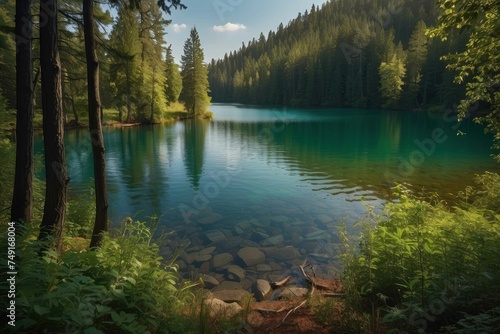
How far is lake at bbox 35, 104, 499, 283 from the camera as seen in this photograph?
10305mm

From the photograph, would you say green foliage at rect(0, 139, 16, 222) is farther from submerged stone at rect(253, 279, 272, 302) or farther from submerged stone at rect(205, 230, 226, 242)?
submerged stone at rect(253, 279, 272, 302)

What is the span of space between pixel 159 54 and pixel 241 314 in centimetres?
5412

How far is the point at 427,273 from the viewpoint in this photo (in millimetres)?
4699

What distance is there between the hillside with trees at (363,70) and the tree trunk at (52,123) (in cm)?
4106

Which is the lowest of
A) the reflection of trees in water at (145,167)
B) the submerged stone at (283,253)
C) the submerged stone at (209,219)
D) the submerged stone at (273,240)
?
the submerged stone at (283,253)

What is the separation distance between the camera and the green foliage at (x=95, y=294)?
131 inches

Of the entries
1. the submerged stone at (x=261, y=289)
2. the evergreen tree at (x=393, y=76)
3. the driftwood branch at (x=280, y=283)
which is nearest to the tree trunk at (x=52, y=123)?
the submerged stone at (x=261, y=289)

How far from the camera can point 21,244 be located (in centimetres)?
461

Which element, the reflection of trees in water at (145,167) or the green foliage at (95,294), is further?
the reflection of trees in water at (145,167)

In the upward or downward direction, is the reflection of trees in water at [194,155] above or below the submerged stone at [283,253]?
above

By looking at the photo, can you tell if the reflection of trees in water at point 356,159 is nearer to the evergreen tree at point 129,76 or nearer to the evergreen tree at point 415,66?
the evergreen tree at point 129,76

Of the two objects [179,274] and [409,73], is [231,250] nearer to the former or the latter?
[179,274]

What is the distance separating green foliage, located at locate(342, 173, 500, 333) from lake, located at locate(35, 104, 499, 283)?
3.02 m

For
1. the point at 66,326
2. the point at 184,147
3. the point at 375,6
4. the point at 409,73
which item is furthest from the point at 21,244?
the point at 375,6
